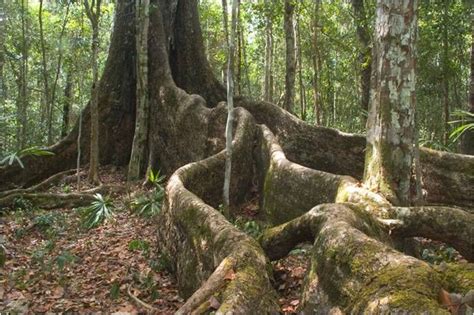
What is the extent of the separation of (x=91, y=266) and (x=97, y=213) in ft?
6.16

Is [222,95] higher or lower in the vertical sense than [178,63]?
lower

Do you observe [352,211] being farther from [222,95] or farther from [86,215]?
[222,95]

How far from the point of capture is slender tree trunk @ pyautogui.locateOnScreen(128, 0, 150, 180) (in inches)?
413

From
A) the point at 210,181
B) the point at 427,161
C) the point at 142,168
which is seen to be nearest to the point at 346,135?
the point at 427,161

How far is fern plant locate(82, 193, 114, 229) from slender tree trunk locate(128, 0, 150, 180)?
1.88 meters

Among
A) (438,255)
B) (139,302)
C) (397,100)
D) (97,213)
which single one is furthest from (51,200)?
(438,255)

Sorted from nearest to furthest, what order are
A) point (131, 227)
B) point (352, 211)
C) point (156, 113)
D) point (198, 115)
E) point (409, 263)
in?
point (409, 263)
point (352, 211)
point (131, 227)
point (198, 115)
point (156, 113)

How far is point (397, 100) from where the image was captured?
17.7ft

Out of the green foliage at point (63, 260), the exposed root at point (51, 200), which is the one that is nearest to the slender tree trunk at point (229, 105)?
the green foliage at point (63, 260)

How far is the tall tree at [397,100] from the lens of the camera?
5367 millimetres

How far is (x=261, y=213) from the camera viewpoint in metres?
7.94

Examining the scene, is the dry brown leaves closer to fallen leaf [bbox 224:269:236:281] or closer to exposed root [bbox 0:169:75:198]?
exposed root [bbox 0:169:75:198]

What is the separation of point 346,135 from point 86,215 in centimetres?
479

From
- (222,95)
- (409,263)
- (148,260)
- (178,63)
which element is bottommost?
(148,260)
